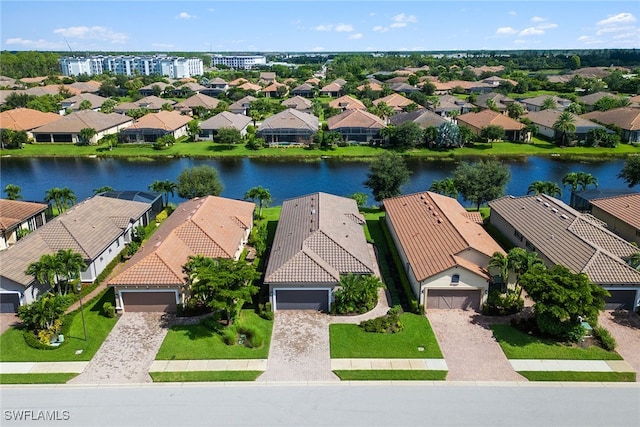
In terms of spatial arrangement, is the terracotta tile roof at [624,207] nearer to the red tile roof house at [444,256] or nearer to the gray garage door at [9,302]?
the red tile roof house at [444,256]

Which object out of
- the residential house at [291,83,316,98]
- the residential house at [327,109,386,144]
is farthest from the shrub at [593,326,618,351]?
the residential house at [291,83,316,98]

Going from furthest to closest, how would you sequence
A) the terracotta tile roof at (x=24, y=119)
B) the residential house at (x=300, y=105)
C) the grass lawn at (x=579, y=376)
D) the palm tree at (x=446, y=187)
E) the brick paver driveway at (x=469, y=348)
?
1. the residential house at (x=300, y=105)
2. the terracotta tile roof at (x=24, y=119)
3. the palm tree at (x=446, y=187)
4. the brick paver driveway at (x=469, y=348)
5. the grass lawn at (x=579, y=376)

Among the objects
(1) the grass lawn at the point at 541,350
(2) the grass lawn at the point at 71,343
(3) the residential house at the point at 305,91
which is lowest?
(1) the grass lawn at the point at 541,350

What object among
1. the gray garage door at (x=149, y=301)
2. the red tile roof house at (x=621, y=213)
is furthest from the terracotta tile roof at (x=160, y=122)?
the red tile roof house at (x=621, y=213)

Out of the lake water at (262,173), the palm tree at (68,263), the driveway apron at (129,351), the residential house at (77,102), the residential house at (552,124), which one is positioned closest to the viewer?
the driveway apron at (129,351)

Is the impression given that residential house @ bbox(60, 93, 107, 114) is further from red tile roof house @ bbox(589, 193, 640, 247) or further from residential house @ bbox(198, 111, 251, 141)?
red tile roof house @ bbox(589, 193, 640, 247)

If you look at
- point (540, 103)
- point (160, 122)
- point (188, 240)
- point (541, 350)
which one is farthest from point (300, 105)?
point (541, 350)

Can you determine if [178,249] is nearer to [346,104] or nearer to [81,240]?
[81,240]
